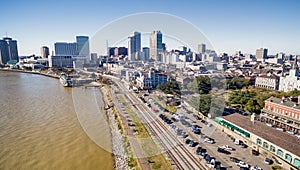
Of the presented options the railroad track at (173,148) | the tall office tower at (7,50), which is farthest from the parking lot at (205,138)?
the tall office tower at (7,50)

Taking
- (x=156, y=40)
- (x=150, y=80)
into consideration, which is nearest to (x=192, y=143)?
(x=156, y=40)

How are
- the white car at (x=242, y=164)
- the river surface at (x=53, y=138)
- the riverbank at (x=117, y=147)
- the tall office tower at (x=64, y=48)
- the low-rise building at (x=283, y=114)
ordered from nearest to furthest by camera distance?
1. the white car at (x=242, y=164)
2. the riverbank at (x=117, y=147)
3. the river surface at (x=53, y=138)
4. the low-rise building at (x=283, y=114)
5. the tall office tower at (x=64, y=48)

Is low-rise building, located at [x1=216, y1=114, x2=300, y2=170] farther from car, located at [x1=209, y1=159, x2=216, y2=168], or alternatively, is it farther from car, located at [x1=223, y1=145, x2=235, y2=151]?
car, located at [x1=209, y1=159, x2=216, y2=168]

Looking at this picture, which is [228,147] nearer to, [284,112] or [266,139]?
[266,139]

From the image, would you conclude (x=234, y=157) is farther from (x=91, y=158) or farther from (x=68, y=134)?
(x=68, y=134)

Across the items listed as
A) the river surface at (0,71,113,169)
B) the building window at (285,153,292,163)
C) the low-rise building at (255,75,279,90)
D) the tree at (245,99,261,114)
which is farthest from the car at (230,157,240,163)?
the low-rise building at (255,75,279,90)

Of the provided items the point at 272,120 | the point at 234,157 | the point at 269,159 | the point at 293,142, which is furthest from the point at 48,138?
the point at 272,120

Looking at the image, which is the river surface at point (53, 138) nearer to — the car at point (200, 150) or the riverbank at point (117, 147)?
the riverbank at point (117, 147)

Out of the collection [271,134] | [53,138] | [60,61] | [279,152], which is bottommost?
[53,138]
